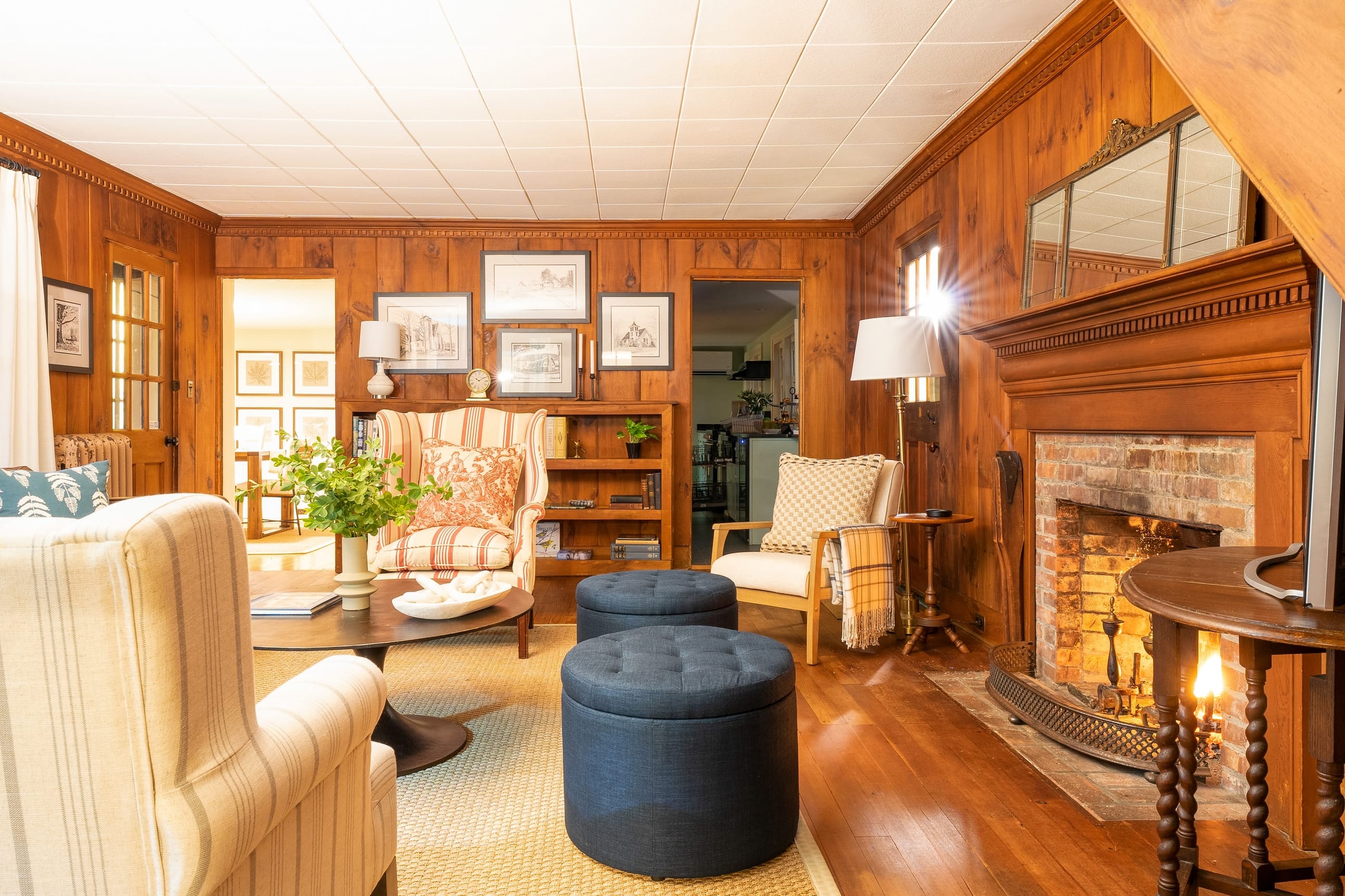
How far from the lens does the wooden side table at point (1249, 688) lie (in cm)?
114

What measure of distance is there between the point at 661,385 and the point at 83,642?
5.35m

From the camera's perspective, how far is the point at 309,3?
2898 millimetres

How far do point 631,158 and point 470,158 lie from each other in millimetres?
906

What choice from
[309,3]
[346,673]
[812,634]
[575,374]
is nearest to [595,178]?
[575,374]

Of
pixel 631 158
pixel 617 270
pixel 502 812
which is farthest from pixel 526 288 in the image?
pixel 502 812

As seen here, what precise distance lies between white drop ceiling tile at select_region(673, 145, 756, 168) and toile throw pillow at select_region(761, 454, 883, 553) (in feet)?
5.68

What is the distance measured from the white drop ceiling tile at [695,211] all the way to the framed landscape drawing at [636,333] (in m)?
0.57

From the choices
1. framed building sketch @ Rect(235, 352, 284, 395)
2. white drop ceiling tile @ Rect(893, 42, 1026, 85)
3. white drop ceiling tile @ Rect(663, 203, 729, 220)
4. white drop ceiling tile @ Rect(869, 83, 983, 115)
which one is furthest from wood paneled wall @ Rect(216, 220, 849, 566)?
framed building sketch @ Rect(235, 352, 284, 395)

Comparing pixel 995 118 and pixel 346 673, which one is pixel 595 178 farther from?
pixel 346 673

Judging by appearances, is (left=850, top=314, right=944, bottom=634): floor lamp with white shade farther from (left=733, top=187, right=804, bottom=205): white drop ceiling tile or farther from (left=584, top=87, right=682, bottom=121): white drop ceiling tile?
(left=733, top=187, right=804, bottom=205): white drop ceiling tile

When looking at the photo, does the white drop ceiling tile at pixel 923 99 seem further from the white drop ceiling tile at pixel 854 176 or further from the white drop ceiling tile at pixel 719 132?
the white drop ceiling tile at pixel 854 176

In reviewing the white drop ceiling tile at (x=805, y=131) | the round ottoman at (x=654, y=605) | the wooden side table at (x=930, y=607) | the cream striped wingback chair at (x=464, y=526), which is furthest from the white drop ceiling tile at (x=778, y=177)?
the round ottoman at (x=654, y=605)

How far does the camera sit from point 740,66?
342 centimetres

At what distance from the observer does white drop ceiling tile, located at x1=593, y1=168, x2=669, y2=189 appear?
4.82 metres
